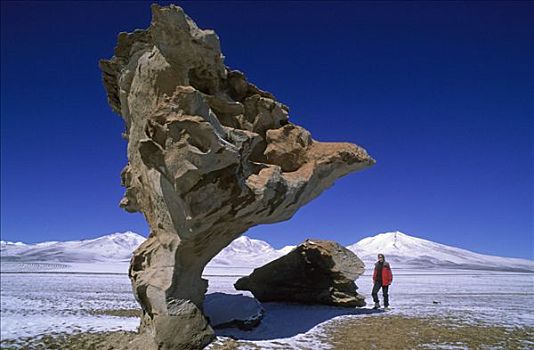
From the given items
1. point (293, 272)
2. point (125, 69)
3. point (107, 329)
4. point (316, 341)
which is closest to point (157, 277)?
point (107, 329)

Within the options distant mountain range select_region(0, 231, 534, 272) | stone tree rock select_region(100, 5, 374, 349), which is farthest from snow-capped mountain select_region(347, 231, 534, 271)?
stone tree rock select_region(100, 5, 374, 349)

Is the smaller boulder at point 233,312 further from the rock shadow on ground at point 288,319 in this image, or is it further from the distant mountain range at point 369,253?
the distant mountain range at point 369,253

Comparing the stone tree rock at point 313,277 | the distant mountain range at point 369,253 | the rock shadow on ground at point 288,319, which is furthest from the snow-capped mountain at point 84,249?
the rock shadow on ground at point 288,319

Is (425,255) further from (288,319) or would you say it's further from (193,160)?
(193,160)

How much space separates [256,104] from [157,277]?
6.06 m

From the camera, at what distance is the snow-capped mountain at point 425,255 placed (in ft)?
483

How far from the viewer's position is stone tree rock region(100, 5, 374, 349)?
29.4ft

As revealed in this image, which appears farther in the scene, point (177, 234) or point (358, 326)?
point (358, 326)

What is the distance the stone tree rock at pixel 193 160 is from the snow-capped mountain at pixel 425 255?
445 feet

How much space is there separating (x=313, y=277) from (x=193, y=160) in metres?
11.0

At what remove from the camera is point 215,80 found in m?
11.7

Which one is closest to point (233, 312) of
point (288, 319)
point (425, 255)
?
point (288, 319)

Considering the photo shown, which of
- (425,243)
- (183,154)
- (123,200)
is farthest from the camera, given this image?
(425,243)

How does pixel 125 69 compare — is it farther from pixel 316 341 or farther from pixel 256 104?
pixel 316 341
